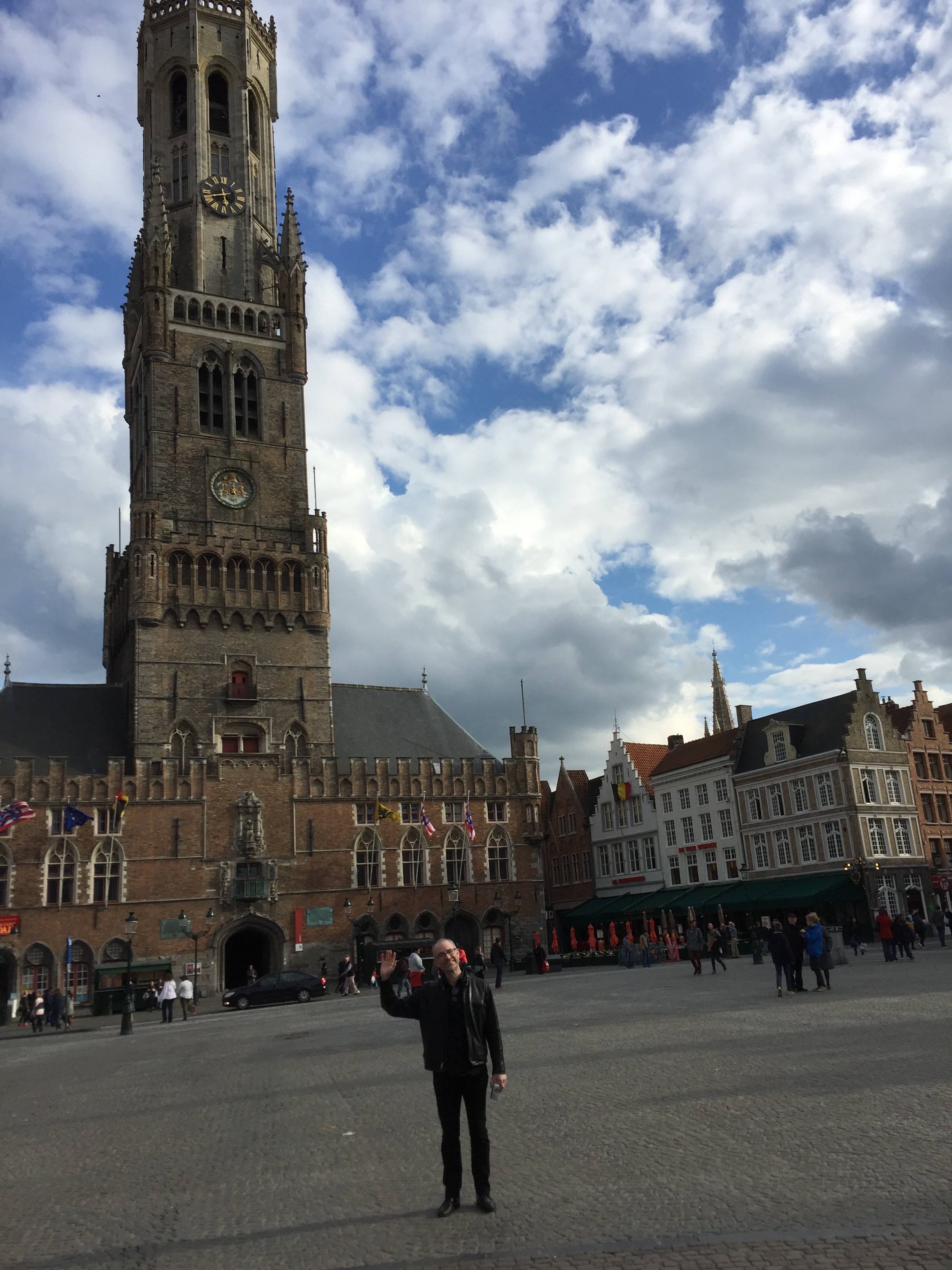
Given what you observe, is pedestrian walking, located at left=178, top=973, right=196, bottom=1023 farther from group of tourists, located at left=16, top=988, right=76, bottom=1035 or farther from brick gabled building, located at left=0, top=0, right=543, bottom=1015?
brick gabled building, located at left=0, top=0, right=543, bottom=1015

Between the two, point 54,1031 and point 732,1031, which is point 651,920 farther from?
point 732,1031

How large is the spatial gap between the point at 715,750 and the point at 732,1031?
42.7 metres

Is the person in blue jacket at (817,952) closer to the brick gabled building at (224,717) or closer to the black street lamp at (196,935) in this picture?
the brick gabled building at (224,717)

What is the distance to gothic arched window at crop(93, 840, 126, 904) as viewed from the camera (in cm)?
4675

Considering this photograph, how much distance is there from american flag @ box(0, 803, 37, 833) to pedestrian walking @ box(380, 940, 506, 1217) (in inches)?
1430

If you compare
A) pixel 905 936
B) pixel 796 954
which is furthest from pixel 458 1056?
pixel 905 936

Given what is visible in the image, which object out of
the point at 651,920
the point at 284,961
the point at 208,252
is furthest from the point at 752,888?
the point at 208,252

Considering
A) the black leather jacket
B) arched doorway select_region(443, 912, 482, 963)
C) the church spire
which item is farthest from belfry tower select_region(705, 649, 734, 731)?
the black leather jacket

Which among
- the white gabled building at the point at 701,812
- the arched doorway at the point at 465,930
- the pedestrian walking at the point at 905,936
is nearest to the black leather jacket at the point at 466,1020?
the pedestrian walking at the point at 905,936

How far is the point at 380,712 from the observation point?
59500mm

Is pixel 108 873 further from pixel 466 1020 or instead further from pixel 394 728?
pixel 466 1020

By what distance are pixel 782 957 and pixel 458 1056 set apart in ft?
50.3

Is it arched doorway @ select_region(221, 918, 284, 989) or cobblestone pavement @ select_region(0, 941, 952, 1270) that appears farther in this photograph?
arched doorway @ select_region(221, 918, 284, 989)

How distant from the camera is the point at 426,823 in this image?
5034 cm
